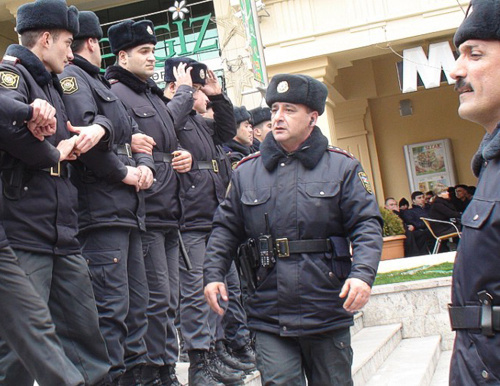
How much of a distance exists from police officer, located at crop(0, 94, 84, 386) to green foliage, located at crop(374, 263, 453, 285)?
634 cm

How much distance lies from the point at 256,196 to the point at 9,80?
135 centimetres

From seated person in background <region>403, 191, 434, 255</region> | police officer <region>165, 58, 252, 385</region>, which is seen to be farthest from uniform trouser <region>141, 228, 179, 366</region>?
seated person in background <region>403, 191, 434, 255</region>

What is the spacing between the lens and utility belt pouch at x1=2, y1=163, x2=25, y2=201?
3627mm

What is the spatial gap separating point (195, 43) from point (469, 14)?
1387 cm

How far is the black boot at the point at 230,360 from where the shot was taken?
5613 mm

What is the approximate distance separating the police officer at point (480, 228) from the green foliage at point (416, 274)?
6562 millimetres

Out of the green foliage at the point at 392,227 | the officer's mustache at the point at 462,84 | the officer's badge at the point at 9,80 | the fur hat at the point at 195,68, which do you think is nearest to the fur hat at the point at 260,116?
the fur hat at the point at 195,68

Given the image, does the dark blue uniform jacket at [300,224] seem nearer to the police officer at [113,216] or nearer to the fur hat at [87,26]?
the police officer at [113,216]

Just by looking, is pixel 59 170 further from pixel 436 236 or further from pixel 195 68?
pixel 436 236

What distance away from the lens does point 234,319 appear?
20.0 ft

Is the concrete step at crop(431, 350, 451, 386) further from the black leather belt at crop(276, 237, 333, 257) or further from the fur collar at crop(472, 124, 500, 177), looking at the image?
the fur collar at crop(472, 124, 500, 177)

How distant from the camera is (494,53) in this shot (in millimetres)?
2807

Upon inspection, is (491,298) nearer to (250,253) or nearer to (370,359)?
(250,253)

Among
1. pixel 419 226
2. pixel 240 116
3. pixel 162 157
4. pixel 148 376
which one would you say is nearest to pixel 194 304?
pixel 148 376
